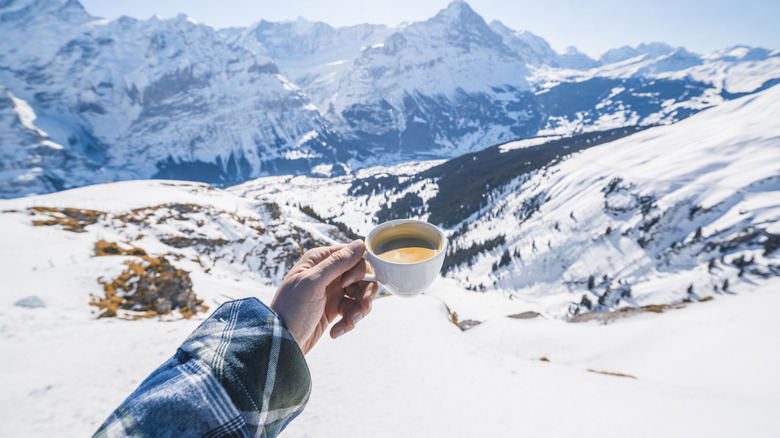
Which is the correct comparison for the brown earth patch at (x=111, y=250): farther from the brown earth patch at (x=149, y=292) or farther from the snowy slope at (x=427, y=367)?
the brown earth patch at (x=149, y=292)

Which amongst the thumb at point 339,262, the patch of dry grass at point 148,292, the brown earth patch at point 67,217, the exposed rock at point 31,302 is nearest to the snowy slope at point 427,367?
the exposed rock at point 31,302

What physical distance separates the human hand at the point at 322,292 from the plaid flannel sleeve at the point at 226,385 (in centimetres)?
43

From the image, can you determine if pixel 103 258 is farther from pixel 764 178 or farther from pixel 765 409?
pixel 764 178

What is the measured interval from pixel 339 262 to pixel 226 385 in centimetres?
146

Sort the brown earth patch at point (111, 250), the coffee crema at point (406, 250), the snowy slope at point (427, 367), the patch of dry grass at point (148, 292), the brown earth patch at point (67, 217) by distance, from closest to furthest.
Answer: the coffee crema at point (406, 250) → the snowy slope at point (427, 367) → the patch of dry grass at point (148, 292) → the brown earth patch at point (111, 250) → the brown earth patch at point (67, 217)

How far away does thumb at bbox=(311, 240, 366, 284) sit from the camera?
9.39 ft

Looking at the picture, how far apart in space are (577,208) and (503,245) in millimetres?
18868


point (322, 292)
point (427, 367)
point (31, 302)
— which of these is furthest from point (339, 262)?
point (31, 302)

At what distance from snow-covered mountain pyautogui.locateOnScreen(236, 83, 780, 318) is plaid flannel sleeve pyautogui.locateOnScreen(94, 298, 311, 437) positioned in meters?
52.4

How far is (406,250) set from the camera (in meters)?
3.27

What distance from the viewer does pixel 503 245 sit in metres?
77.0

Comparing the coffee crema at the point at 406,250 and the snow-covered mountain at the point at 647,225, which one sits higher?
the coffee crema at the point at 406,250

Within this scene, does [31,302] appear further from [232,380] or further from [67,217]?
[67,217]

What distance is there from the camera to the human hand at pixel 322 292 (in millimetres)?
2680
